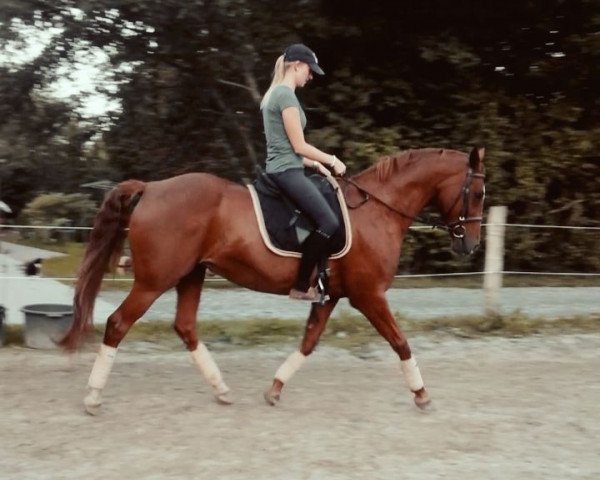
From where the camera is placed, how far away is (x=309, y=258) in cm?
505

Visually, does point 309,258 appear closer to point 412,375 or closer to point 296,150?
point 296,150

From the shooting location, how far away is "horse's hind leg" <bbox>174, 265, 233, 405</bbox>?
208 inches

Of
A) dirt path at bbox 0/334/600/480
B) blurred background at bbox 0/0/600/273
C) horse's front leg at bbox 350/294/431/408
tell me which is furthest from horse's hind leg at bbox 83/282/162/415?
blurred background at bbox 0/0/600/273

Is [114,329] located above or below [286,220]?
below

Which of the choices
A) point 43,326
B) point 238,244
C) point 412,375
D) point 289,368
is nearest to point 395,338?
point 412,375

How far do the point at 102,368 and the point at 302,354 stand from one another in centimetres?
146

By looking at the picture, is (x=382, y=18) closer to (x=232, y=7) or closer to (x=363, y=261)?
(x=232, y=7)

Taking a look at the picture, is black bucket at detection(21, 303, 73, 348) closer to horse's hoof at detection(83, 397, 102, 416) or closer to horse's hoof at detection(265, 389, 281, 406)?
horse's hoof at detection(83, 397, 102, 416)

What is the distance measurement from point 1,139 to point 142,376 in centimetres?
723

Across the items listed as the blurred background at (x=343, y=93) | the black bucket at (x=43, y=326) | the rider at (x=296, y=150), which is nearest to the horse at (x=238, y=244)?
the rider at (x=296, y=150)

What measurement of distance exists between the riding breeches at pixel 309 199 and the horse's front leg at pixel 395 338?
631 millimetres

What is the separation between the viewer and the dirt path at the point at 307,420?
4.07 metres

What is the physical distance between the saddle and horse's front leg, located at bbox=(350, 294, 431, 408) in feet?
1.41

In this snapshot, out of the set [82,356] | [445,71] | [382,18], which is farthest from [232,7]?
[82,356]
